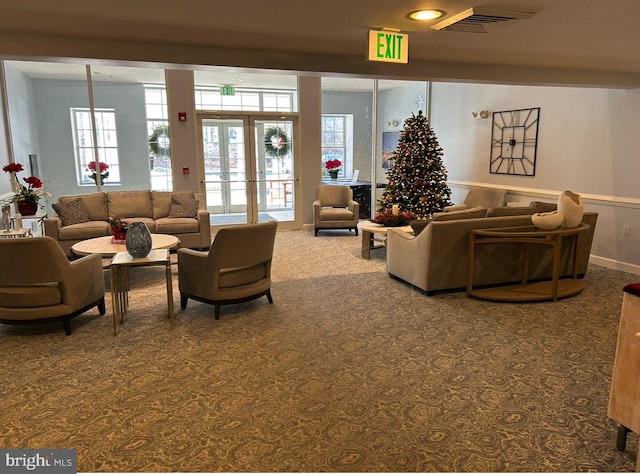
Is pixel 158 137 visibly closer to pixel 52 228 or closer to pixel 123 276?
pixel 52 228

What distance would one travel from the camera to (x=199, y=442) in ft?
8.38

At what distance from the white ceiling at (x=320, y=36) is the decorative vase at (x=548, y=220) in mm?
1535

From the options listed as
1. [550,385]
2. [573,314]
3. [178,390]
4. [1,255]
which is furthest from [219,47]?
[573,314]

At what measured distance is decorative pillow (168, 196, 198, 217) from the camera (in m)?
7.01

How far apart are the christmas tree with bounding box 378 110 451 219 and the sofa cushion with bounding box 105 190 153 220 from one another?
12.5ft

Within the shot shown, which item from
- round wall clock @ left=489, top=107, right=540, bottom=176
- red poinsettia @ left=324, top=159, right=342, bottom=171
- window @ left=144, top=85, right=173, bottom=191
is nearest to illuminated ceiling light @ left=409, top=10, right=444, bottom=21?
round wall clock @ left=489, top=107, right=540, bottom=176

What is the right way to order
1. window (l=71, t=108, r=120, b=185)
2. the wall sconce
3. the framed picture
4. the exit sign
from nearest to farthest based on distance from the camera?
the exit sign < window (l=71, t=108, r=120, b=185) < the wall sconce < the framed picture

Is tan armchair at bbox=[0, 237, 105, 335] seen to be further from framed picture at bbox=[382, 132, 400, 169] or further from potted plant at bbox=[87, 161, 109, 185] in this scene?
framed picture at bbox=[382, 132, 400, 169]

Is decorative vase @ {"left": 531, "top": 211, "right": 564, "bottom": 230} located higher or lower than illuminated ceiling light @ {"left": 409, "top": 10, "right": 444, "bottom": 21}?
lower

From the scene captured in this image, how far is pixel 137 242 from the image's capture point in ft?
13.6

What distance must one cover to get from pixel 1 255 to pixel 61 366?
3.20 feet

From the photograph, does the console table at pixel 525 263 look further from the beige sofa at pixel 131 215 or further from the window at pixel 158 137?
the window at pixel 158 137

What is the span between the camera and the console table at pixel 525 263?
15.8 ft

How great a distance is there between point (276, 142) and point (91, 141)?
3.15 m
